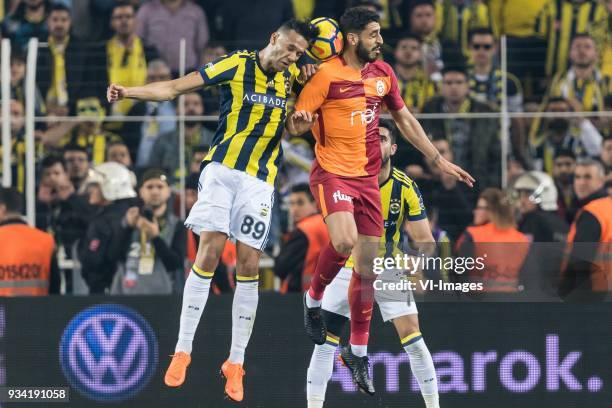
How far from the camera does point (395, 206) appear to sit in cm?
1236

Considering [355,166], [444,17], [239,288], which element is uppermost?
[444,17]

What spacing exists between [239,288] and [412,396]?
178 cm

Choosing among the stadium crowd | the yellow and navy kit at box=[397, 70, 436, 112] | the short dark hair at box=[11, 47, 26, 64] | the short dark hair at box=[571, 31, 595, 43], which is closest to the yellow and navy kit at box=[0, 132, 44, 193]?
the stadium crowd

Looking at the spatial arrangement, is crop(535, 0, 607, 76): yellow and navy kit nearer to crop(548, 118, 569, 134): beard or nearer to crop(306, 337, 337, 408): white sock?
crop(548, 118, 569, 134): beard

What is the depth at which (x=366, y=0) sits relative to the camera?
1675 cm

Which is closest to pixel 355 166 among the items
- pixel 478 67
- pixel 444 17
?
pixel 478 67

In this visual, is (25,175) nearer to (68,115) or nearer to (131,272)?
(68,115)

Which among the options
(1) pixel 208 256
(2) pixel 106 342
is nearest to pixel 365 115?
(1) pixel 208 256

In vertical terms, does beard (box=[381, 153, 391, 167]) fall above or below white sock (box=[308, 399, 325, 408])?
above

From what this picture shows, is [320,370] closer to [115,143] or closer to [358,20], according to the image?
[358,20]

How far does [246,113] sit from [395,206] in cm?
147

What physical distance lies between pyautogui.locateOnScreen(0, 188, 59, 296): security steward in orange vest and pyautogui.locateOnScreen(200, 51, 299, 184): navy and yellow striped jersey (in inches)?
101

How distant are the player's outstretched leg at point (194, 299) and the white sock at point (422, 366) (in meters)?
1.59

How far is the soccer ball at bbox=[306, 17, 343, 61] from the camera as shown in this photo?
460 inches
